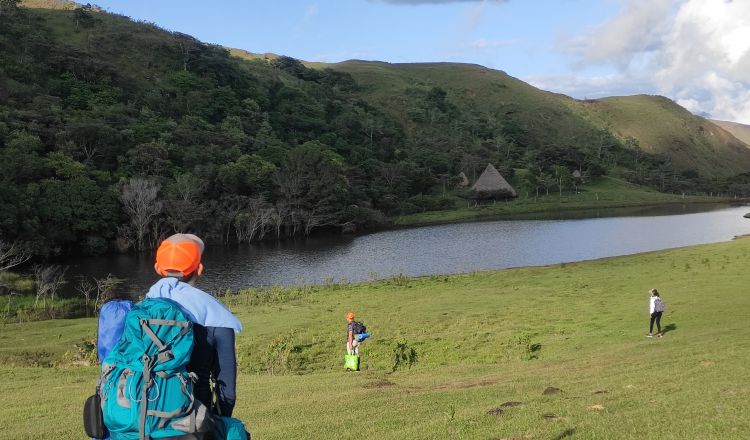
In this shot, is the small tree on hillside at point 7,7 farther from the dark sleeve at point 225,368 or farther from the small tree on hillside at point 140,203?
the dark sleeve at point 225,368

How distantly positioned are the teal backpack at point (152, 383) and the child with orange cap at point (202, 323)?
0.21 meters

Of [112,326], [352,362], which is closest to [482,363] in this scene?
[352,362]

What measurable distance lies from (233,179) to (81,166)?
1744 cm

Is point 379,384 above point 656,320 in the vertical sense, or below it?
below

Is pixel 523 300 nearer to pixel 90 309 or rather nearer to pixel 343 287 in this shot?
pixel 343 287

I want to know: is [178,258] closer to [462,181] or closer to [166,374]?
[166,374]

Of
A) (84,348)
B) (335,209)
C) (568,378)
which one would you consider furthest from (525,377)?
(335,209)

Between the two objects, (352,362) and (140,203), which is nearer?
(352,362)

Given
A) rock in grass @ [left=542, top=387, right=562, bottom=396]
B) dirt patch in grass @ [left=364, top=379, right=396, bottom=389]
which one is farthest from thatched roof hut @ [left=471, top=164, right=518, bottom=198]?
rock in grass @ [left=542, top=387, right=562, bottom=396]

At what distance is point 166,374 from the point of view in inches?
144

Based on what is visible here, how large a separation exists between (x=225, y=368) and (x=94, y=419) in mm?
873

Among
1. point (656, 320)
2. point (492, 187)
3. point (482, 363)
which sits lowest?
point (482, 363)

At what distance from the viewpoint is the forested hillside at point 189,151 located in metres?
61.2

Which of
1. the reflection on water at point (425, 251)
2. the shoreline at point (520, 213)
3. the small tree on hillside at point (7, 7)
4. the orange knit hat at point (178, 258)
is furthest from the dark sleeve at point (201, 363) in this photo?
the small tree on hillside at point (7, 7)
